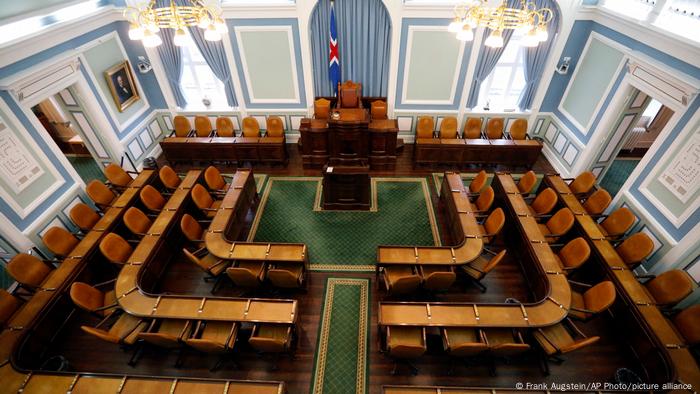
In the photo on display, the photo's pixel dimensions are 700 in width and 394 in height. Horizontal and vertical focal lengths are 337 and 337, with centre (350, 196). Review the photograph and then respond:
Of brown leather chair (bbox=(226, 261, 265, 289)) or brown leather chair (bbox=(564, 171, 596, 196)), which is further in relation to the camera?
brown leather chair (bbox=(564, 171, 596, 196))

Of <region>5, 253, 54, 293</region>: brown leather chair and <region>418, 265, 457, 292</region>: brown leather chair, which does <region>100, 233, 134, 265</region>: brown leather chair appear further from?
<region>418, 265, 457, 292</region>: brown leather chair

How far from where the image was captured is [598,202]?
633 centimetres

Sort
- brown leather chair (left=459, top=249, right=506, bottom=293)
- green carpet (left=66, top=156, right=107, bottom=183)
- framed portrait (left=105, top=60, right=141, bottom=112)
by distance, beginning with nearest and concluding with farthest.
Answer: brown leather chair (left=459, top=249, right=506, bottom=293) < framed portrait (left=105, top=60, right=141, bottom=112) < green carpet (left=66, top=156, right=107, bottom=183)

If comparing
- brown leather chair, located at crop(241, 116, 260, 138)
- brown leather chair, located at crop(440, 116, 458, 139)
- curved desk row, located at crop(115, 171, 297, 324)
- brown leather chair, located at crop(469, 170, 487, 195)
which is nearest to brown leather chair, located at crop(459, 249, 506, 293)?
brown leather chair, located at crop(469, 170, 487, 195)

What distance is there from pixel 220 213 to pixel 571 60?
8.43m

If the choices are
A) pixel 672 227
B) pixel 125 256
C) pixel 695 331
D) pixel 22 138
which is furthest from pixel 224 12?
pixel 695 331

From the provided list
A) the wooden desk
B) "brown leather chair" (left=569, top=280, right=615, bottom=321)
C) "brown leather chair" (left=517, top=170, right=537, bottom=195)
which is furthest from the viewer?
the wooden desk

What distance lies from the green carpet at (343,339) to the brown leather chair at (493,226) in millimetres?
2310

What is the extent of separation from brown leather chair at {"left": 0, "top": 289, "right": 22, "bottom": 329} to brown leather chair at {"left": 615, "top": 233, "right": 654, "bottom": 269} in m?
9.47

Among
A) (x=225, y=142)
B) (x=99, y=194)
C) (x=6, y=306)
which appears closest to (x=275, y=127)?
(x=225, y=142)

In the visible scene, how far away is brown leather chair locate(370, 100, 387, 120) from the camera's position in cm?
856

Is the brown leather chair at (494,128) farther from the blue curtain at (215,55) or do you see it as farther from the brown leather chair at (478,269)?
the blue curtain at (215,55)

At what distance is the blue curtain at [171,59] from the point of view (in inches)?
316

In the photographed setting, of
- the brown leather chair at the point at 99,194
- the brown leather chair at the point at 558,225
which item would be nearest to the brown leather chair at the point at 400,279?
the brown leather chair at the point at 558,225
